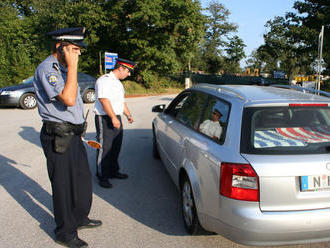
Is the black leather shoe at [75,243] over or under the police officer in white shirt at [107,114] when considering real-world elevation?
under

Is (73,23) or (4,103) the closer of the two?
(4,103)

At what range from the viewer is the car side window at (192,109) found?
3534mm

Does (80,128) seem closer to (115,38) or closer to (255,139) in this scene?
(255,139)

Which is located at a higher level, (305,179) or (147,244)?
(305,179)

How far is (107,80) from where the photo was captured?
169 inches

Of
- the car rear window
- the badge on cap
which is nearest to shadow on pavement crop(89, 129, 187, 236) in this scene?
the car rear window

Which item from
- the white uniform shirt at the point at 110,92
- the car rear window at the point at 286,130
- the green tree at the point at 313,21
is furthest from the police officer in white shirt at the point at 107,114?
the green tree at the point at 313,21

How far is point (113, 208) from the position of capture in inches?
147

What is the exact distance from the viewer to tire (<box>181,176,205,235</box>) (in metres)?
2.98

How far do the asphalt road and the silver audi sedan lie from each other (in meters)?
0.37

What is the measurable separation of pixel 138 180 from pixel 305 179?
2.83m

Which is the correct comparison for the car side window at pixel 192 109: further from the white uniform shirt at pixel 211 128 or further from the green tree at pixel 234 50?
the green tree at pixel 234 50

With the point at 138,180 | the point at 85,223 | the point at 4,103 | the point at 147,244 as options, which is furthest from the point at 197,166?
the point at 4,103

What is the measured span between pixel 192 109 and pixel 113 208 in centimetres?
157
